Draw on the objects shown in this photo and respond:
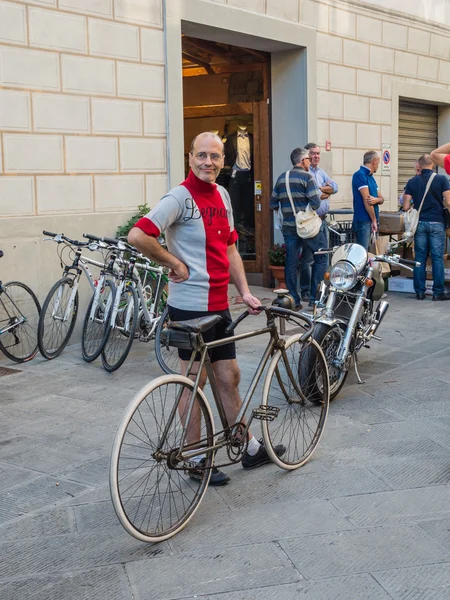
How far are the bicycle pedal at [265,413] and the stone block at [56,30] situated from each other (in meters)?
4.99

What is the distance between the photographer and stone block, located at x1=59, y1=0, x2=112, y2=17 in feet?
26.8

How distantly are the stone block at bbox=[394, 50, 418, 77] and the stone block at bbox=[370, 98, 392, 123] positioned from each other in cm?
65

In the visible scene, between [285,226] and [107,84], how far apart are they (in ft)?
9.19

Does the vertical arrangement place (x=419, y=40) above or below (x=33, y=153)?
above

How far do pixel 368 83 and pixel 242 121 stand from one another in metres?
2.16

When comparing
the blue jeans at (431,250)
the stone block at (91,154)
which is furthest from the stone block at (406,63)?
the stone block at (91,154)

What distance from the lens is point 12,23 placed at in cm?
769

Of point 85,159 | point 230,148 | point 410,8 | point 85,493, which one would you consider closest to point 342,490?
point 85,493

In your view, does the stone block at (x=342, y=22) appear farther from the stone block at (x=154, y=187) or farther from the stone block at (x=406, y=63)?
the stone block at (x=154, y=187)

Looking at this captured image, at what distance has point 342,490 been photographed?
446 centimetres

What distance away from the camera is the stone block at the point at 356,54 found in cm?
1230

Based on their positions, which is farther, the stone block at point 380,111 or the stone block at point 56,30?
the stone block at point 380,111

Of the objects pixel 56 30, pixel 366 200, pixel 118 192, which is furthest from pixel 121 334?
pixel 366 200

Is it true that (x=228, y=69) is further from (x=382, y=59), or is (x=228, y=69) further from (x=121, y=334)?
(x=121, y=334)
